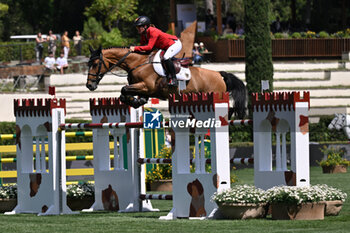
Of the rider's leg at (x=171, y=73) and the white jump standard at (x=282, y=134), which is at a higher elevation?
the rider's leg at (x=171, y=73)

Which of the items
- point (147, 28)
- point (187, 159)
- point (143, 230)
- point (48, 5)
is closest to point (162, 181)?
point (147, 28)

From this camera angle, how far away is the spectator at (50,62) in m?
33.7

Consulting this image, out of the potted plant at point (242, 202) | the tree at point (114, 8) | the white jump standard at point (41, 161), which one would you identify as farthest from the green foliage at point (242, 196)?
the tree at point (114, 8)

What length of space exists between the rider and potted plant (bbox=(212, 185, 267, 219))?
430cm

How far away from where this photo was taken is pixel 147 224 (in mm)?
10766

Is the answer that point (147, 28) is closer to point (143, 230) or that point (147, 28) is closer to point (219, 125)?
point (219, 125)

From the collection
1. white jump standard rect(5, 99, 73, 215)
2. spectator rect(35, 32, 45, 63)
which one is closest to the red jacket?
white jump standard rect(5, 99, 73, 215)

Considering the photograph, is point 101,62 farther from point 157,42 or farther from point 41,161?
point 41,161

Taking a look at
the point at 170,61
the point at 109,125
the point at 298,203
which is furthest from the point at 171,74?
the point at 298,203

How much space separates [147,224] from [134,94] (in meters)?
4.20

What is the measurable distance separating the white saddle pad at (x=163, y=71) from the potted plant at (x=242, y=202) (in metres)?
4.44

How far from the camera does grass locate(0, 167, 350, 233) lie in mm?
10008

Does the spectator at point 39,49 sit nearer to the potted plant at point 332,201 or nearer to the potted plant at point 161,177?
the potted plant at point 161,177

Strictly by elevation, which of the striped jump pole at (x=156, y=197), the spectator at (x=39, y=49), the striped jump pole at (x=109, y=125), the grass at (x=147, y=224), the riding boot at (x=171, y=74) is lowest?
the grass at (x=147, y=224)
